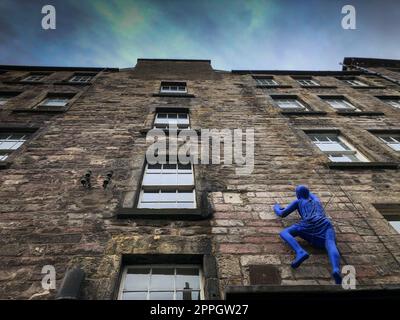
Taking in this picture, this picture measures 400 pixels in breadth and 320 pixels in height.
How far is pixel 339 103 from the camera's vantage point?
1277 centimetres

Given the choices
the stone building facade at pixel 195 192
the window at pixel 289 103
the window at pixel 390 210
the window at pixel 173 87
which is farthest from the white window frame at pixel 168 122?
the window at pixel 390 210

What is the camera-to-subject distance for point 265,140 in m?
8.41

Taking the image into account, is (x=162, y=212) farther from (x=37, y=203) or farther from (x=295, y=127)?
(x=295, y=127)

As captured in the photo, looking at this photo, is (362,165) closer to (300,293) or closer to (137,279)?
(300,293)

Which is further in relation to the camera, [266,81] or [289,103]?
[266,81]

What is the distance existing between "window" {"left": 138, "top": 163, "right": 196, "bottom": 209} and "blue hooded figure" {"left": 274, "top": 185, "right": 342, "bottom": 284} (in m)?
1.97

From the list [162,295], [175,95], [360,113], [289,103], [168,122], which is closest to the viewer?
[162,295]

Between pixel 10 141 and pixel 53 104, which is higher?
pixel 53 104

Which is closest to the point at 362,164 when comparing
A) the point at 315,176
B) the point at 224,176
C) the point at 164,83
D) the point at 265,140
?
the point at 315,176

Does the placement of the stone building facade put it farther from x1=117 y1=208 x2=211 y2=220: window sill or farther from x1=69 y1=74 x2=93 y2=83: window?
x1=69 y1=74 x2=93 y2=83: window

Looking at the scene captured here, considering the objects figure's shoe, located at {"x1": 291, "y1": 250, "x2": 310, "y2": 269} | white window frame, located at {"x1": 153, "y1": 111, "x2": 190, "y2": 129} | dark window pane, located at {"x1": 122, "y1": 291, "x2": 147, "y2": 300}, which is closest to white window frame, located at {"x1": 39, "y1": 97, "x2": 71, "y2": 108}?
white window frame, located at {"x1": 153, "y1": 111, "x2": 190, "y2": 129}

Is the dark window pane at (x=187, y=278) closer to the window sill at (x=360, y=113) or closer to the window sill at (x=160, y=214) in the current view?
the window sill at (x=160, y=214)

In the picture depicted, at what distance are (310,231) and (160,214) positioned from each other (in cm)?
267

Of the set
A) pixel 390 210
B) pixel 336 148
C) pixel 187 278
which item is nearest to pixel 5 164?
pixel 187 278
